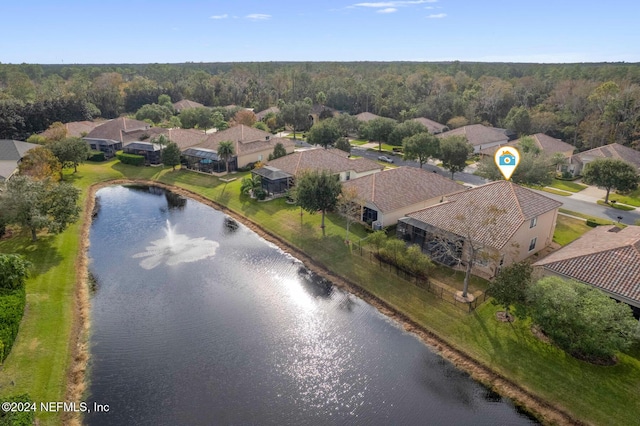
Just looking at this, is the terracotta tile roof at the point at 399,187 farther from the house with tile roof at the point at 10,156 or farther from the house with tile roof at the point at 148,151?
→ the house with tile roof at the point at 10,156

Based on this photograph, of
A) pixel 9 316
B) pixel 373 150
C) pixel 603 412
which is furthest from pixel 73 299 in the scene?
pixel 373 150

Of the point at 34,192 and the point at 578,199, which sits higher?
the point at 34,192

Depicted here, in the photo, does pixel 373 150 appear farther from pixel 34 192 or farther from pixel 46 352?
pixel 46 352

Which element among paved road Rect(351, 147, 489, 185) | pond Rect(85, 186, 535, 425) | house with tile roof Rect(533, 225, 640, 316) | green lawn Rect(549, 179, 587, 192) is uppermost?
house with tile roof Rect(533, 225, 640, 316)

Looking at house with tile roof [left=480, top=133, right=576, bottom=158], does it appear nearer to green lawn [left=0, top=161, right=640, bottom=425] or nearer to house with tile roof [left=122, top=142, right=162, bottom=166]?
green lawn [left=0, top=161, right=640, bottom=425]

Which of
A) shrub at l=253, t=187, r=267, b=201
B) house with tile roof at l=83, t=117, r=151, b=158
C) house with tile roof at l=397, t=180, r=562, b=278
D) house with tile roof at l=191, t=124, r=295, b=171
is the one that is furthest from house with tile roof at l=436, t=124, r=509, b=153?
house with tile roof at l=83, t=117, r=151, b=158

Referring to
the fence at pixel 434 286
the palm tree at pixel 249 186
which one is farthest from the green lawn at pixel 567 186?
the palm tree at pixel 249 186

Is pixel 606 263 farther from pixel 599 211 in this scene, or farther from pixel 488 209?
pixel 599 211

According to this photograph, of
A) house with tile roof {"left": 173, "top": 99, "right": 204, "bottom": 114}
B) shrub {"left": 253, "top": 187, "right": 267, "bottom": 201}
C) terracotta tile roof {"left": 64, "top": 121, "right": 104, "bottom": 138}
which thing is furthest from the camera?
house with tile roof {"left": 173, "top": 99, "right": 204, "bottom": 114}
